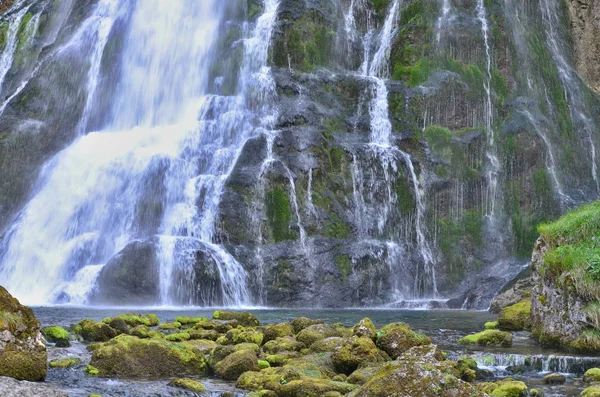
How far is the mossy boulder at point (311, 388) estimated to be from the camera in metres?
10.5

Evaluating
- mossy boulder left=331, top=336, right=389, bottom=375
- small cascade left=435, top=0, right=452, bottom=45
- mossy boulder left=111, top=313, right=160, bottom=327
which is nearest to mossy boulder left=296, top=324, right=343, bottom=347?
mossy boulder left=331, top=336, right=389, bottom=375

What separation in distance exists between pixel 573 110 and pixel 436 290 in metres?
16.1

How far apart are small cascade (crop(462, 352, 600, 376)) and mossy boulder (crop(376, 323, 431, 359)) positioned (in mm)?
1285

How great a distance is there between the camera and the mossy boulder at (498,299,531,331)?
18.8m

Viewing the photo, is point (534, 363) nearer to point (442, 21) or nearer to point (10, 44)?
point (442, 21)

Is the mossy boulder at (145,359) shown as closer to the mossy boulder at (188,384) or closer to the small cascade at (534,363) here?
the mossy boulder at (188,384)

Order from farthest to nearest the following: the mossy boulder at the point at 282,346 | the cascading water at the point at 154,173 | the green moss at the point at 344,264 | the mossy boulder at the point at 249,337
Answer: the green moss at the point at 344,264 → the cascading water at the point at 154,173 → the mossy boulder at the point at 249,337 → the mossy boulder at the point at 282,346

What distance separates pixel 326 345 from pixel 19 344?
555 cm

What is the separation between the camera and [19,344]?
10.5 m

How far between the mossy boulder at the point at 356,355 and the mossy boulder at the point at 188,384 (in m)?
2.49

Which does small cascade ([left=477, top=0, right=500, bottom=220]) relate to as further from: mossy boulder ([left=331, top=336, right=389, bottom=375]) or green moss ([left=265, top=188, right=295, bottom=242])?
mossy boulder ([left=331, top=336, right=389, bottom=375])

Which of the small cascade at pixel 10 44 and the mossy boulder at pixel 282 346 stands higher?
the small cascade at pixel 10 44

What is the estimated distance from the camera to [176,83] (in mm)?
42500

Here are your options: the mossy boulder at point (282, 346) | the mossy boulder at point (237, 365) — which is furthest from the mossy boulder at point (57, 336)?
the mossy boulder at point (282, 346)
